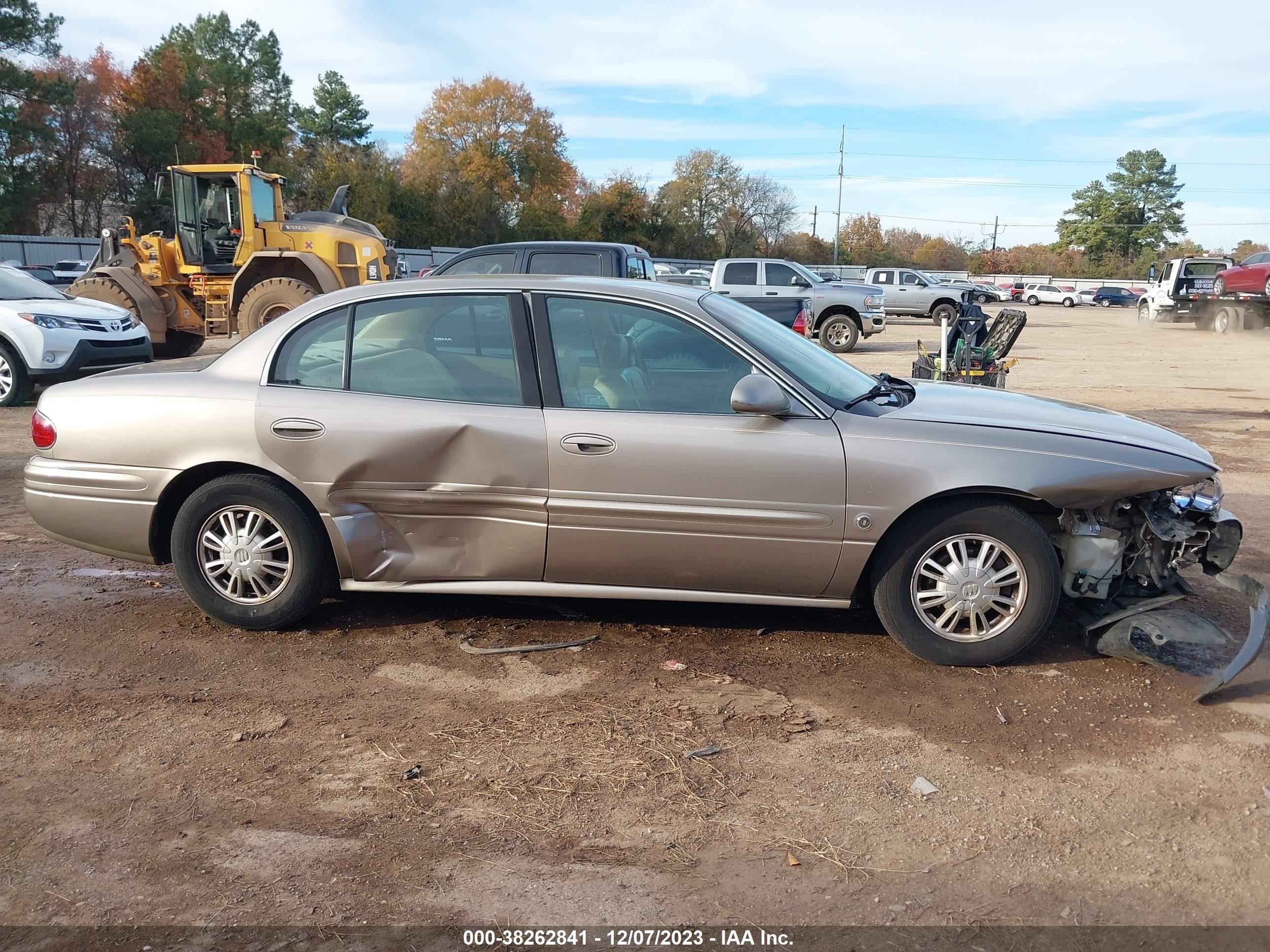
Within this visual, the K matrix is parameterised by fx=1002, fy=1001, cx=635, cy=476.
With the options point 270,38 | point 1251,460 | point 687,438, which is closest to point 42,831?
point 687,438

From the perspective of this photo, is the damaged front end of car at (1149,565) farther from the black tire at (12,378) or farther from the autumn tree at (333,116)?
the autumn tree at (333,116)

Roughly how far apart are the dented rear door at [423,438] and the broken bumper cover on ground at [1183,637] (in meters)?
2.45

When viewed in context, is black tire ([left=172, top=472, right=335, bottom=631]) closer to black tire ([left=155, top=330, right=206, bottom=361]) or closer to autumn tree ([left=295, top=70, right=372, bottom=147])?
black tire ([left=155, top=330, right=206, bottom=361])

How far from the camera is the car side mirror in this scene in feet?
13.4

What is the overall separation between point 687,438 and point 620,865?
1.84 m

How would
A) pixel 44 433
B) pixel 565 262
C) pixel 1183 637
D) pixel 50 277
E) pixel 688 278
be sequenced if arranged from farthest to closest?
pixel 688 278 → pixel 50 277 → pixel 565 262 → pixel 44 433 → pixel 1183 637

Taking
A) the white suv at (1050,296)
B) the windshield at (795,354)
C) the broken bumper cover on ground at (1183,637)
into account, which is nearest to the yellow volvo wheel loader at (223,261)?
the windshield at (795,354)

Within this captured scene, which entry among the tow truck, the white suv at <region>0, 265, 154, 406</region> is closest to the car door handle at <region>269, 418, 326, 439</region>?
the white suv at <region>0, 265, 154, 406</region>

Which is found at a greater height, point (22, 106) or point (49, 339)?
point (22, 106)

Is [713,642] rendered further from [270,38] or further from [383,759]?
[270,38]

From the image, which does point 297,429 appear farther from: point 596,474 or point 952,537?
point 952,537

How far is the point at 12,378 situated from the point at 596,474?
9922 mm

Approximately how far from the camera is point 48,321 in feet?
37.1

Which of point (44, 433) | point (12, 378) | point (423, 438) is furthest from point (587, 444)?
point (12, 378)
